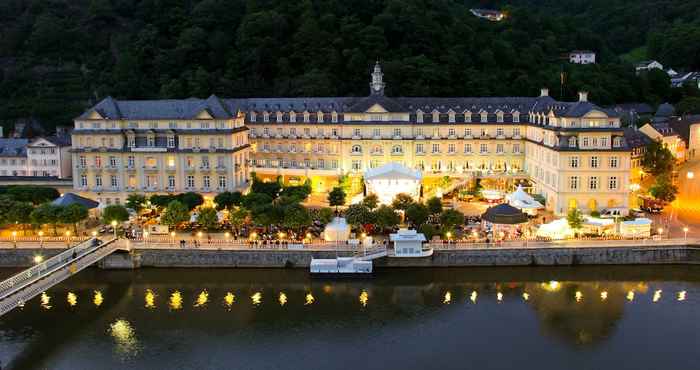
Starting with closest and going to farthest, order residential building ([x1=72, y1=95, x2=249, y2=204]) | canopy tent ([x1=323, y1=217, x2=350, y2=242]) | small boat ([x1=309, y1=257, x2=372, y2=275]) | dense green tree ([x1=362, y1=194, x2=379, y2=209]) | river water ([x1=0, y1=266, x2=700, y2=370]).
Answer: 1. river water ([x1=0, y1=266, x2=700, y2=370])
2. small boat ([x1=309, y1=257, x2=372, y2=275])
3. canopy tent ([x1=323, y1=217, x2=350, y2=242])
4. dense green tree ([x1=362, y1=194, x2=379, y2=209])
5. residential building ([x1=72, y1=95, x2=249, y2=204])

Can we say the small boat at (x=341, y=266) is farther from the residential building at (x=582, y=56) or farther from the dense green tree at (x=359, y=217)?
the residential building at (x=582, y=56)

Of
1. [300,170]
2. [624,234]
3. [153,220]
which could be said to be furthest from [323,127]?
[624,234]

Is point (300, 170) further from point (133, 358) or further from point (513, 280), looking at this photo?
point (133, 358)

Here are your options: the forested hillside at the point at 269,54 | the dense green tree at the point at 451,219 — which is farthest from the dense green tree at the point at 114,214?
the forested hillside at the point at 269,54

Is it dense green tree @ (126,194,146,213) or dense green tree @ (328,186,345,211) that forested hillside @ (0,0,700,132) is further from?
dense green tree @ (126,194,146,213)

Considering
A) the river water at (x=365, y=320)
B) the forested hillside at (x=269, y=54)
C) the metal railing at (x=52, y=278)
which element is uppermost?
the forested hillside at (x=269, y=54)

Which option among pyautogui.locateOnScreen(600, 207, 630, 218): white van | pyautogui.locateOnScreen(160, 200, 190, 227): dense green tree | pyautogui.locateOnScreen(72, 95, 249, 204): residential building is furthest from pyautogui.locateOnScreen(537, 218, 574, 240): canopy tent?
pyautogui.locateOnScreen(72, 95, 249, 204): residential building
